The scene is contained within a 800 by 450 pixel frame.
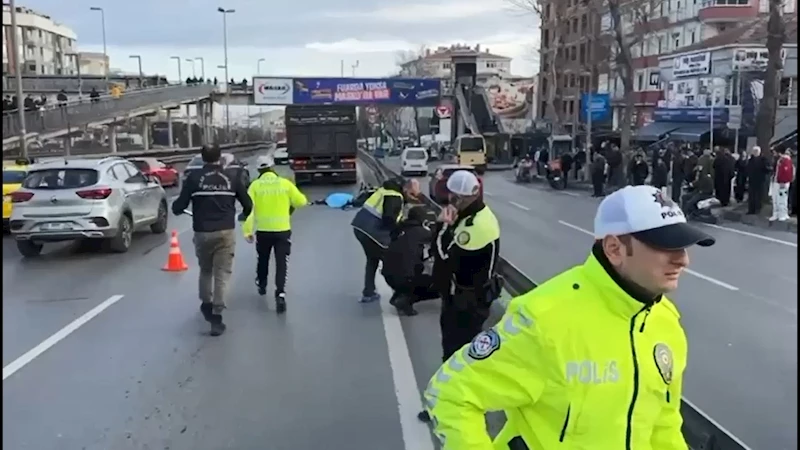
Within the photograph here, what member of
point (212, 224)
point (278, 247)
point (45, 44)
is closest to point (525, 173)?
point (278, 247)

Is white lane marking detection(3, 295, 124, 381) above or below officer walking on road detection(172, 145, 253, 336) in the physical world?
below

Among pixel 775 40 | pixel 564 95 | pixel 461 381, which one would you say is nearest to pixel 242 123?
pixel 564 95

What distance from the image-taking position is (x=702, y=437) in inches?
159

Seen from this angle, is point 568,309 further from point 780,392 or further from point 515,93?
point 515,93

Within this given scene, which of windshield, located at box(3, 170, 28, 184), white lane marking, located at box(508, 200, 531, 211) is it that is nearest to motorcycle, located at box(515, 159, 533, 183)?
white lane marking, located at box(508, 200, 531, 211)

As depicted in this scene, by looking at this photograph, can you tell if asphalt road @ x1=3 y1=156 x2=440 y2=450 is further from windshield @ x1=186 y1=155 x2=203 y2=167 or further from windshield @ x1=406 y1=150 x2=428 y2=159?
windshield @ x1=406 y1=150 x2=428 y2=159

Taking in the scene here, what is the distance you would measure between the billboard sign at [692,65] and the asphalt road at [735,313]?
87.1 feet

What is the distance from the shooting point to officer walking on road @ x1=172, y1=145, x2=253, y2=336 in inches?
321

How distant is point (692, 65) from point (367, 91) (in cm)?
2133

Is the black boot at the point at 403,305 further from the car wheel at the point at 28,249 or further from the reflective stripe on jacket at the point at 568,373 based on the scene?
the car wheel at the point at 28,249

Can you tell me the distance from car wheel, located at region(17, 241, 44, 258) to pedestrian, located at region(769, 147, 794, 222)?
15.4 metres

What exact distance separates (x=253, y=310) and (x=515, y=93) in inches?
3264

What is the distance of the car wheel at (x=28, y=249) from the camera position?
13711 millimetres

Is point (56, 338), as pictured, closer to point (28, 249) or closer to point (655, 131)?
point (28, 249)
